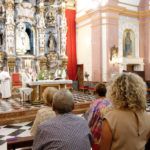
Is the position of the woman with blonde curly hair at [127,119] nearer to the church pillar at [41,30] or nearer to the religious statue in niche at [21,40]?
the religious statue in niche at [21,40]

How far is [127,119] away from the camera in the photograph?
1.63 m

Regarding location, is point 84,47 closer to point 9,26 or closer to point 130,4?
point 130,4

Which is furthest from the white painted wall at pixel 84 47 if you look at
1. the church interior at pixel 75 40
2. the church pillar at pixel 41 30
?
the church pillar at pixel 41 30

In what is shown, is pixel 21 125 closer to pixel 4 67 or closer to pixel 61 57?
pixel 4 67

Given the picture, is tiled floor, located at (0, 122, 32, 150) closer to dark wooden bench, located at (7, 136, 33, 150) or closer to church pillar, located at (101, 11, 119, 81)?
dark wooden bench, located at (7, 136, 33, 150)

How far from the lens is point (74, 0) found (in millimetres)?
16141

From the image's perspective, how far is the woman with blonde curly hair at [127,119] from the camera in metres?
1.62

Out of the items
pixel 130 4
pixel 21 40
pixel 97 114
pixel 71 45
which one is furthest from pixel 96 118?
pixel 71 45

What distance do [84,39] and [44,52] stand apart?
2785 millimetres

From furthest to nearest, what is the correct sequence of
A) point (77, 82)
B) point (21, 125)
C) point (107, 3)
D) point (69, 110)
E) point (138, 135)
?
point (77, 82) < point (107, 3) < point (21, 125) < point (69, 110) < point (138, 135)

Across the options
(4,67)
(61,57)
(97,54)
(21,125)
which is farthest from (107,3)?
(21,125)

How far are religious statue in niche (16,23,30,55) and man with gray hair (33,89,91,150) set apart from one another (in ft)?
40.8

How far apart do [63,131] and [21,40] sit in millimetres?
12774

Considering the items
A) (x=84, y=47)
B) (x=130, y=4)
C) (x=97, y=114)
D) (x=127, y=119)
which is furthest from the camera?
(x=84, y=47)
